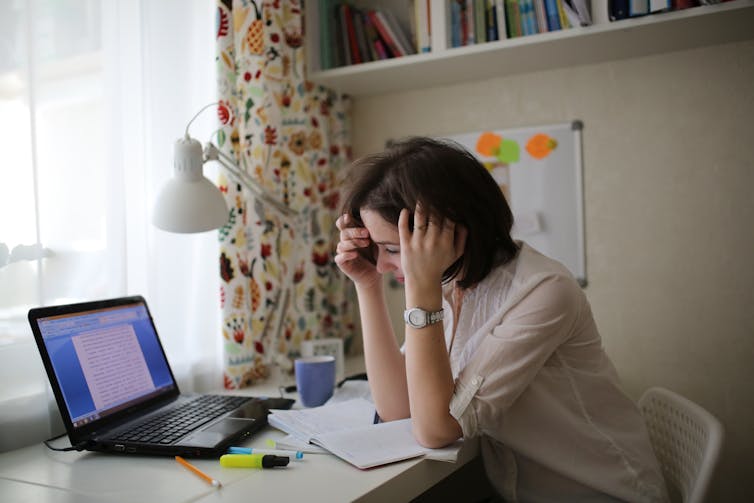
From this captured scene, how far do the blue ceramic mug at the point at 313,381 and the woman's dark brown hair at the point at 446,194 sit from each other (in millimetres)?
382

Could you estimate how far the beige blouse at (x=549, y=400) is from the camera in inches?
39.3

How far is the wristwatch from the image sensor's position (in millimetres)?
1051

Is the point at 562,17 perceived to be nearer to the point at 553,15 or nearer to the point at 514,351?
the point at 553,15

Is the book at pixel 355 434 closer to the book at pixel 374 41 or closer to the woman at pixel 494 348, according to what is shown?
the woman at pixel 494 348

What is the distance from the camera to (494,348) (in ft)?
3.31

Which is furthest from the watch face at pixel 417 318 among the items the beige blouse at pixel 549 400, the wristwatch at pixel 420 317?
the beige blouse at pixel 549 400

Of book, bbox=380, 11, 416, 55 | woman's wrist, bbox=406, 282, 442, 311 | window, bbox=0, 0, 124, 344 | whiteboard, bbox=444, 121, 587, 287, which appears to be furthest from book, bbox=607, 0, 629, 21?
window, bbox=0, 0, 124, 344

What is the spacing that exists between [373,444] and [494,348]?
0.87 feet

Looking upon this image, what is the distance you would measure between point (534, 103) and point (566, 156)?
201 mm

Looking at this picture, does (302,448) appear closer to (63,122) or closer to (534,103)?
(63,122)

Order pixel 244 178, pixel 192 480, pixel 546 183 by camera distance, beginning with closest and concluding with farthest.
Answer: pixel 192 480 < pixel 244 178 < pixel 546 183

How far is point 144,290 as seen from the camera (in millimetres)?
1457

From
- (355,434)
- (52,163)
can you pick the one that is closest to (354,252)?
(355,434)

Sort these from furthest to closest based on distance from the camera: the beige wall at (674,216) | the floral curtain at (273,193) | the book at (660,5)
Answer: the beige wall at (674,216), the floral curtain at (273,193), the book at (660,5)
